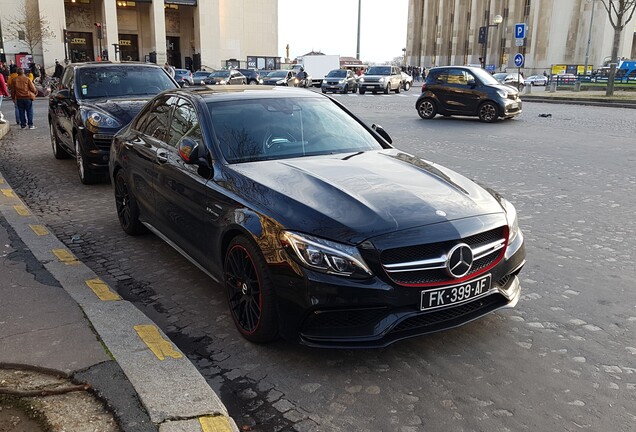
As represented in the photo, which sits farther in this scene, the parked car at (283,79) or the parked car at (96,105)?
the parked car at (283,79)

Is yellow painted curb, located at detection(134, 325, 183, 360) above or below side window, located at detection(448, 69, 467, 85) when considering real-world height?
below

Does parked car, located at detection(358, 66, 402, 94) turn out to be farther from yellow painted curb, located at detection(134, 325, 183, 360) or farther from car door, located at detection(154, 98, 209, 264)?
yellow painted curb, located at detection(134, 325, 183, 360)

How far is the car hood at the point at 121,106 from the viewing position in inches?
349

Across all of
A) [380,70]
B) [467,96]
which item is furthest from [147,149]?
[380,70]

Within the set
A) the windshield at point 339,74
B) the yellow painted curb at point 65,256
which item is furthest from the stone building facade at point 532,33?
the yellow painted curb at point 65,256

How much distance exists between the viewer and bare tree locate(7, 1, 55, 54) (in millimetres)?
50156

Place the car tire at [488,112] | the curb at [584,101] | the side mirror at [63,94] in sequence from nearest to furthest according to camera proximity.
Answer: the side mirror at [63,94] → the car tire at [488,112] → the curb at [584,101]

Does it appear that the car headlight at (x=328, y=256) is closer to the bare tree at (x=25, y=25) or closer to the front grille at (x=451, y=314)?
the front grille at (x=451, y=314)

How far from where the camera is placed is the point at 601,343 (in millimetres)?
3854

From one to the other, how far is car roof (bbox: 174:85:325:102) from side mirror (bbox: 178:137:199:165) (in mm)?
645

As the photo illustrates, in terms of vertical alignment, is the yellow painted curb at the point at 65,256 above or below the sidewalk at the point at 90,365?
below

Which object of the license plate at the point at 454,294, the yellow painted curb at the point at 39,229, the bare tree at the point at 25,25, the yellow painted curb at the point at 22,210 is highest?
the bare tree at the point at 25,25

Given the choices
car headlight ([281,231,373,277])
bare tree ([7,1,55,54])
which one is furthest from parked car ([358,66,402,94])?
car headlight ([281,231,373,277])

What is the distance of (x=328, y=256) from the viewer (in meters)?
3.30
